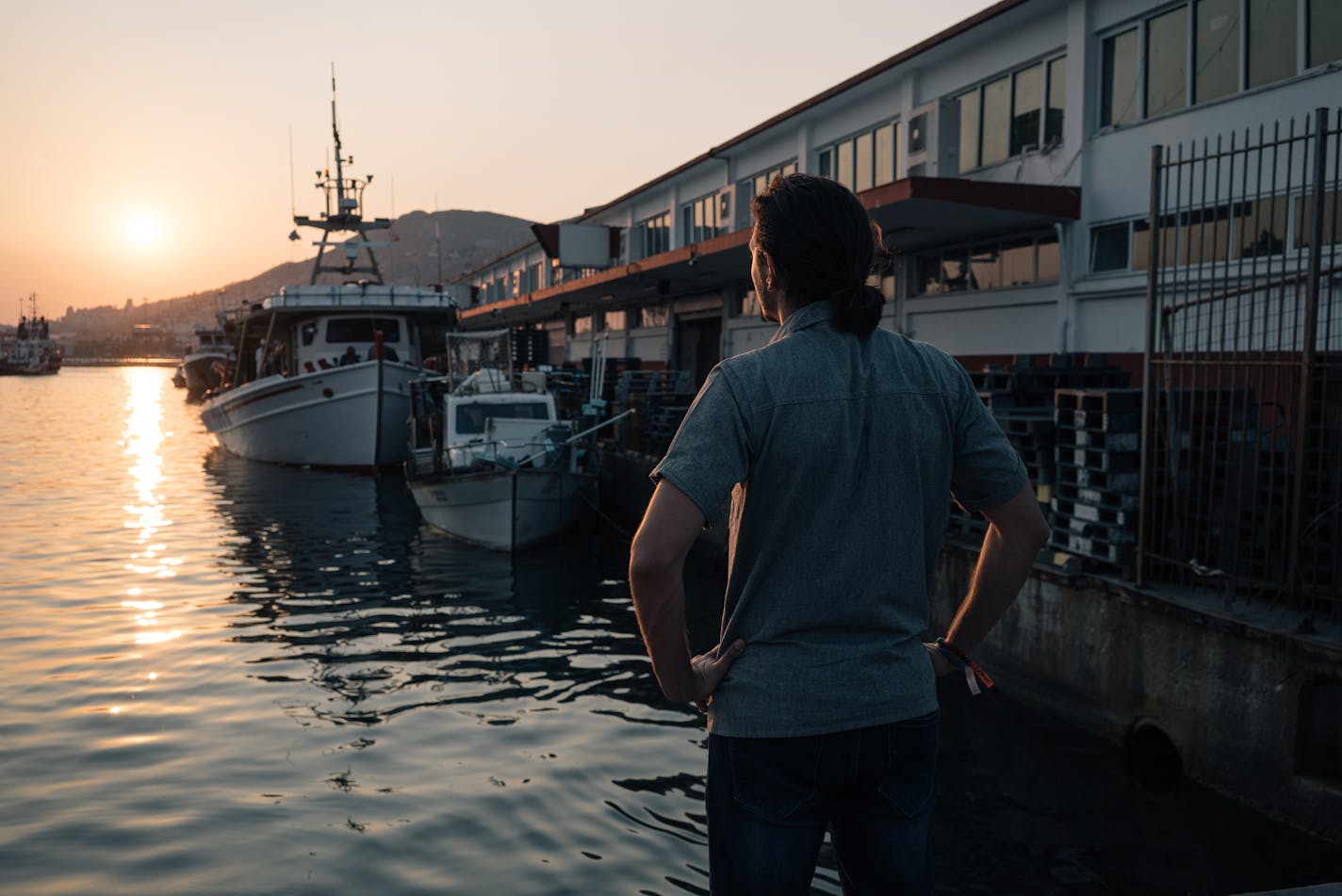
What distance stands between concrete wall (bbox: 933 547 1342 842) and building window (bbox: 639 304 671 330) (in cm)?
2353

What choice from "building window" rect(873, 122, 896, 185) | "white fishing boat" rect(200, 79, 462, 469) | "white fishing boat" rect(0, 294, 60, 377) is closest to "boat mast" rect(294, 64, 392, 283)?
"white fishing boat" rect(200, 79, 462, 469)

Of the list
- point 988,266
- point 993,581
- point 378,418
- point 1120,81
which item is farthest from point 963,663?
point 378,418

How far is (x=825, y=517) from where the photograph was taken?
2.05 m

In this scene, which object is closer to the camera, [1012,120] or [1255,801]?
[1255,801]

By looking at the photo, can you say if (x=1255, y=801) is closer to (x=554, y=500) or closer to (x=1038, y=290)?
(x=1038, y=290)

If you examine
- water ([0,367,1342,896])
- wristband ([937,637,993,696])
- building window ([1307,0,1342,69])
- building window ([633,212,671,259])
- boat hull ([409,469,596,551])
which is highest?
building window ([633,212,671,259])

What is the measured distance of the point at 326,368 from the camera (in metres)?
27.1

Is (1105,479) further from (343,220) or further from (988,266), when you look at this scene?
(343,220)

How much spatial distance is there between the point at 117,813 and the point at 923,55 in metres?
16.6

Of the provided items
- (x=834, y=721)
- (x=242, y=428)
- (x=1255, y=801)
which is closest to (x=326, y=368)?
(x=242, y=428)

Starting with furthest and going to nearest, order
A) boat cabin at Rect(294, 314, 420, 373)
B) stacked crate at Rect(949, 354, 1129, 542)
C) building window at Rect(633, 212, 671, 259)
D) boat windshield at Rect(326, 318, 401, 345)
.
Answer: building window at Rect(633, 212, 671, 259), boat windshield at Rect(326, 318, 401, 345), boat cabin at Rect(294, 314, 420, 373), stacked crate at Rect(949, 354, 1129, 542)

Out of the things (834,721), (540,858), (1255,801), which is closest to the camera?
(834,721)

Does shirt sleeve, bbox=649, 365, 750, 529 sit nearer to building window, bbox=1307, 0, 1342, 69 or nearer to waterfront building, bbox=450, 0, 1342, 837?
waterfront building, bbox=450, 0, 1342, 837

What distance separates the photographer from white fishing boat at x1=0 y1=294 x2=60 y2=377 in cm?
13462
